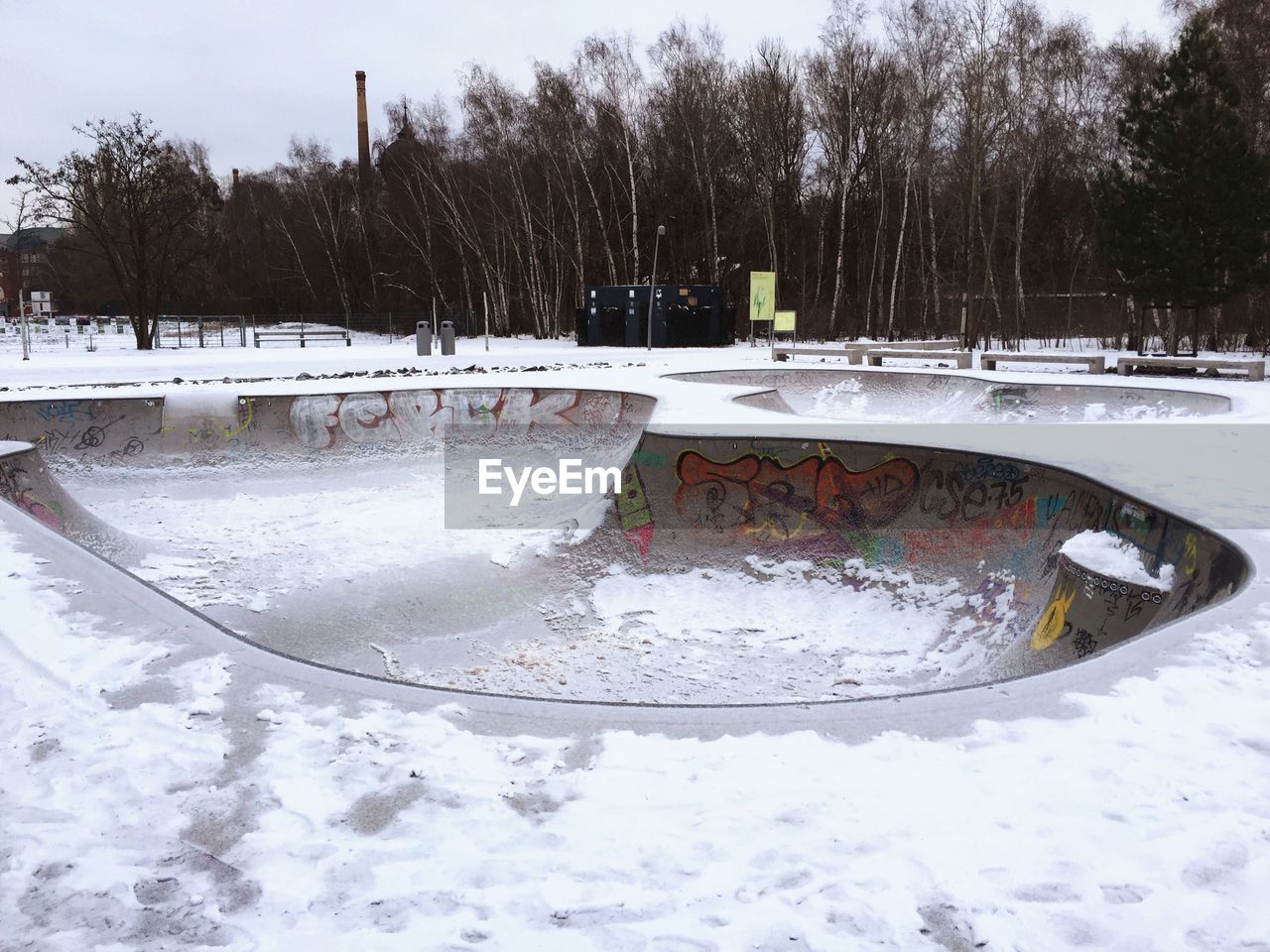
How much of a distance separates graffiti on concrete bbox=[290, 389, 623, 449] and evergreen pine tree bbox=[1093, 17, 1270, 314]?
42.2ft

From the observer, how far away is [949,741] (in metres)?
3.32

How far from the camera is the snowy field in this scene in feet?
8.06

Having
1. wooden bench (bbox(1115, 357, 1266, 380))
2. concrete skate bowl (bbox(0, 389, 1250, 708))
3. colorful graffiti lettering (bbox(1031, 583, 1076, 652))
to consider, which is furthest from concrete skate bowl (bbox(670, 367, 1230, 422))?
colorful graffiti lettering (bbox(1031, 583, 1076, 652))

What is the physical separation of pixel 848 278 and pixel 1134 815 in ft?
136

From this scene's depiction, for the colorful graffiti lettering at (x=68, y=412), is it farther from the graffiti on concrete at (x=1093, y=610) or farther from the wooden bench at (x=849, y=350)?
the wooden bench at (x=849, y=350)

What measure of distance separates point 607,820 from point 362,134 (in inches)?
2378

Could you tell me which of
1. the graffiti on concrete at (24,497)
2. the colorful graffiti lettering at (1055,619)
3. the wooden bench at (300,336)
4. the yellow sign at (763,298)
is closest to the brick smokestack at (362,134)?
the wooden bench at (300,336)

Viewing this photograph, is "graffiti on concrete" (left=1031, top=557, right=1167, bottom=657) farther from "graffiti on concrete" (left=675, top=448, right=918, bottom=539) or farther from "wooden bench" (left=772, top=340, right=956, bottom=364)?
"wooden bench" (left=772, top=340, right=956, bottom=364)

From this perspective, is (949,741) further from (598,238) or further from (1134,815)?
(598,238)

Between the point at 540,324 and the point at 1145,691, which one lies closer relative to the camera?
the point at 1145,691

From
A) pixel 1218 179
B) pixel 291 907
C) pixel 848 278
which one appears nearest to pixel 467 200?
pixel 848 278

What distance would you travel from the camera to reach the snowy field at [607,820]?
2457 millimetres

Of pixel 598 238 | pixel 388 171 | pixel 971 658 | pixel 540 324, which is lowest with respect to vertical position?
pixel 971 658

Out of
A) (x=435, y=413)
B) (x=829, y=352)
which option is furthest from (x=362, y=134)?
(x=435, y=413)
